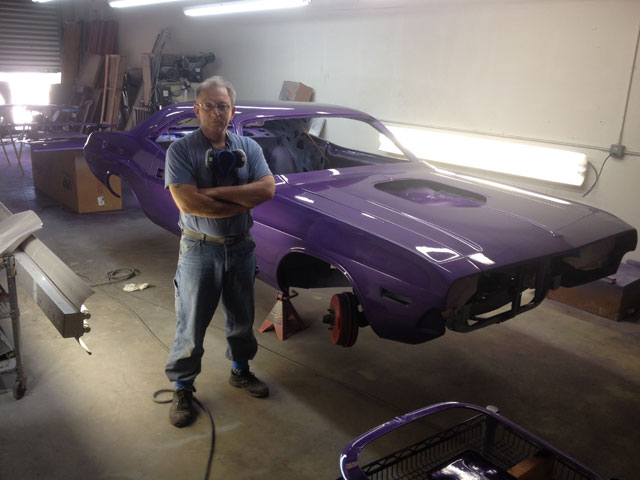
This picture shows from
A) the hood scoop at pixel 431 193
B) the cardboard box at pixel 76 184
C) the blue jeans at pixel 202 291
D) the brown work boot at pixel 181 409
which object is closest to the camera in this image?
the blue jeans at pixel 202 291

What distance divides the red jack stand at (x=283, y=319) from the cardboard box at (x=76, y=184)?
338 centimetres

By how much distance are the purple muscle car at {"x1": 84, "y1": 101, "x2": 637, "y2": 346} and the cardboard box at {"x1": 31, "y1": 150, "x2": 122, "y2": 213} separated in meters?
2.61

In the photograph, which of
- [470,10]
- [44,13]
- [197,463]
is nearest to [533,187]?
[470,10]

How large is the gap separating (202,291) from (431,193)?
5.62 feet

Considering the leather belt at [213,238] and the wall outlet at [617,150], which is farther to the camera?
the wall outlet at [617,150]

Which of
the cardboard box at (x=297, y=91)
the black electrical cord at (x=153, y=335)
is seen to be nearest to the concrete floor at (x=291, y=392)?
the black electrical cord at (x=153, y=335)

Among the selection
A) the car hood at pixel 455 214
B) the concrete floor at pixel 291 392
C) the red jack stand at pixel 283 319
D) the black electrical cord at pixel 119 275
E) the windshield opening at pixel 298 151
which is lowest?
the concrete floor at pixel 291 392

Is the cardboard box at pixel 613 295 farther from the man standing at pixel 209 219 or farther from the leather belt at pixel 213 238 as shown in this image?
the leather belt at pixel 213 238

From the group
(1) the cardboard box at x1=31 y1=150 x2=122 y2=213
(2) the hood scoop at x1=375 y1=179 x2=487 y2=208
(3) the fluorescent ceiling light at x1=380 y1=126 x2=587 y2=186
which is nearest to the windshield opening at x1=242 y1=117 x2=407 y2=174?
(3) the fluorescent ceiling light at x1=380 y1=126 x2=587 y2=186

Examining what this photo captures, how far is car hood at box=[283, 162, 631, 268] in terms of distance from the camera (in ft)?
8.96

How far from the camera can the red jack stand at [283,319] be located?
148 inches

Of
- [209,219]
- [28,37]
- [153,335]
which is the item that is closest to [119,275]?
[153,335]

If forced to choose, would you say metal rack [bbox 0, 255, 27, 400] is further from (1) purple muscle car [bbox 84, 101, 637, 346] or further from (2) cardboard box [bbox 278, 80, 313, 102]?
(2) cardboard box [bbox 278, 80, 313, 102]

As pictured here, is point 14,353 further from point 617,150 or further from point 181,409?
point 617,150
